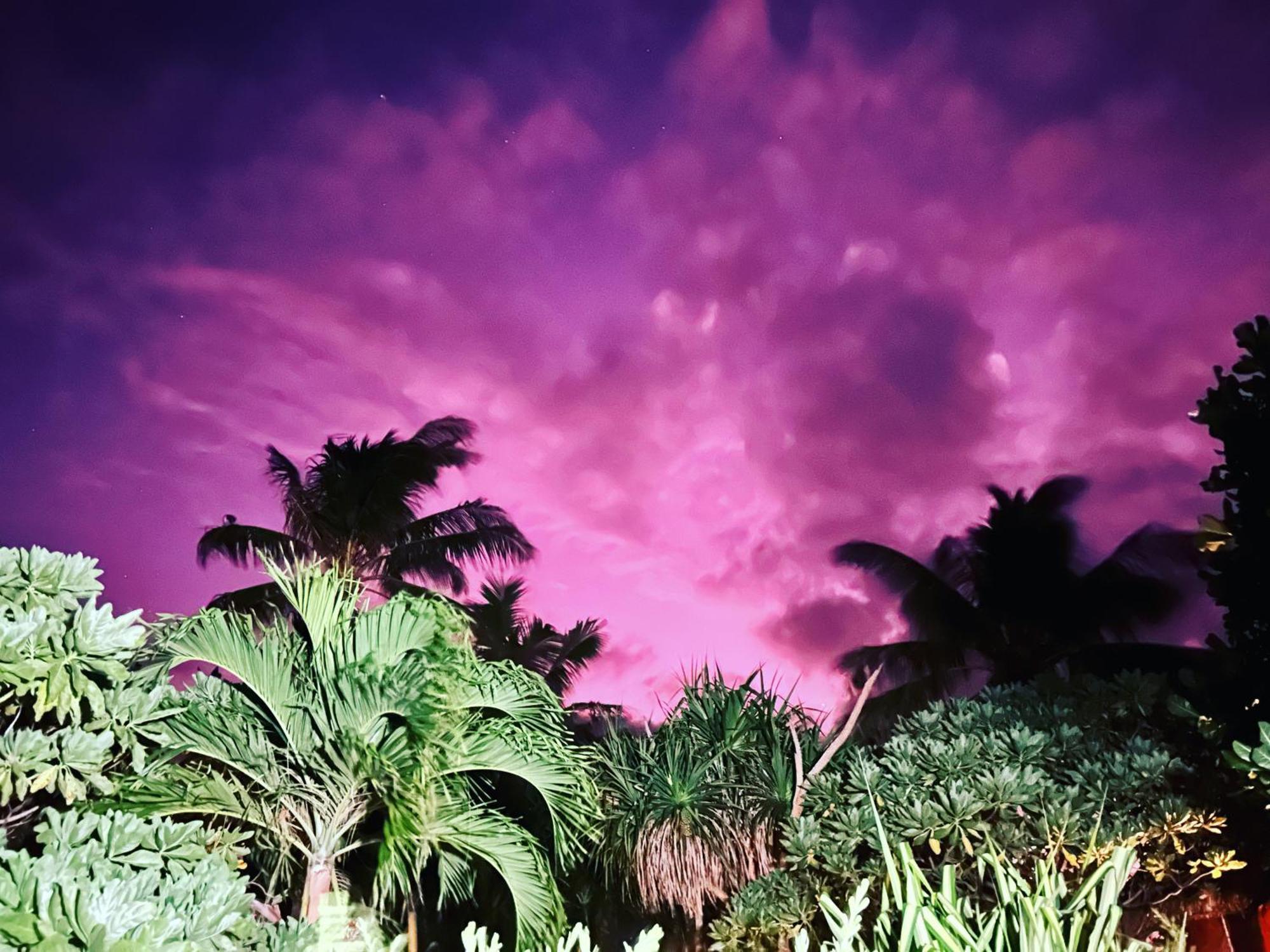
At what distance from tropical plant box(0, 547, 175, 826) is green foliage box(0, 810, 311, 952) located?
23 cm

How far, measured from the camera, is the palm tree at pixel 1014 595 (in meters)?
13.8

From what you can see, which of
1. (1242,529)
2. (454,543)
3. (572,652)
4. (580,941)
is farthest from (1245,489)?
(572,652)

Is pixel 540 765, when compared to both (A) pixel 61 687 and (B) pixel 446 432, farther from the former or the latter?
(B) pixel 446 432

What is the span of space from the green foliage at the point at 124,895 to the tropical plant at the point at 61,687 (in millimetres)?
231

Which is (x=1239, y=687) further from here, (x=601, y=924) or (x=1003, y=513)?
(x=1003, y=513)

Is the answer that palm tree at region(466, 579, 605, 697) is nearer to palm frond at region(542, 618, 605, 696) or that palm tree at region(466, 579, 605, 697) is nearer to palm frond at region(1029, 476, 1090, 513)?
palm frond at region(542, 618, 605, 696)

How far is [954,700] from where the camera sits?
23.5ft

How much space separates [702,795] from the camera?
787cm

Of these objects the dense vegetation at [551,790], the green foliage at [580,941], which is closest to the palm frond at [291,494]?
the dense vegetation at [551,790]

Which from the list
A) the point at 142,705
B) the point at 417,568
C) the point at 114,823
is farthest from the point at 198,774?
Answer: the point at 417,568

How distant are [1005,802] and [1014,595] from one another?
9.81 metres

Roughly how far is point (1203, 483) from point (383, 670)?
448 centimetres

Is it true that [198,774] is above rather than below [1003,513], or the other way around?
below

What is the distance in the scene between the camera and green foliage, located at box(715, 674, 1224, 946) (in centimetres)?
518
